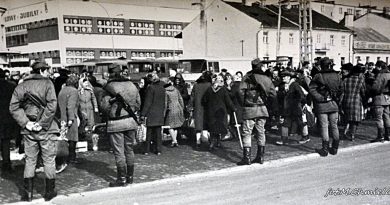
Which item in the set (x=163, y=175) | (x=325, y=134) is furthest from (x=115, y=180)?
(x=325, y=134)

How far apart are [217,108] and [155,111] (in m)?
1.46

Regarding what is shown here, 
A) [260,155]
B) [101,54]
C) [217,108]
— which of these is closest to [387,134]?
[260,155]

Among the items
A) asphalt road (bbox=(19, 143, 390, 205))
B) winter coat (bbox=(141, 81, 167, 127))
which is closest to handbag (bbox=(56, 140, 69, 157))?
asphalt road (bbox=(19, 143, 390, 205))

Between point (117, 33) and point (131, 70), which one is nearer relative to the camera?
point (131, 70)

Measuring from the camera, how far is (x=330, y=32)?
55500 mm

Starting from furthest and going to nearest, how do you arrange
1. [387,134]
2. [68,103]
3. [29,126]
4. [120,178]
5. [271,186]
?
1. [387,134]
2. [68,103]
3. [120,178]
4. [271,186]
5. [29,126]

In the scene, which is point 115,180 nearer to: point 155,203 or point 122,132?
point 122,132

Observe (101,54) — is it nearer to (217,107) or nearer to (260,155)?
(217,107)

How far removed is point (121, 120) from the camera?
7.98 meters

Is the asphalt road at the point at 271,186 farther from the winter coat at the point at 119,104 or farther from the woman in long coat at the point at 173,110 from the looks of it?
the woman in long coat at the point at 173,110

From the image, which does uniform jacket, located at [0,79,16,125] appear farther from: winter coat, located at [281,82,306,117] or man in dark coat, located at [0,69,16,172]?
winter coat, located at [281,82,306,117]

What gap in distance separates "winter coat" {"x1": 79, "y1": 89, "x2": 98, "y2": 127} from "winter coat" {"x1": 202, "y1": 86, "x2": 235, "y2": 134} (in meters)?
2.66

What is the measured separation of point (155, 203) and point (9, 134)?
367 centimetres

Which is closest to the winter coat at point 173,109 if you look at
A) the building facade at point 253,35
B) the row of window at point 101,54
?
the building facade at point 253,35
